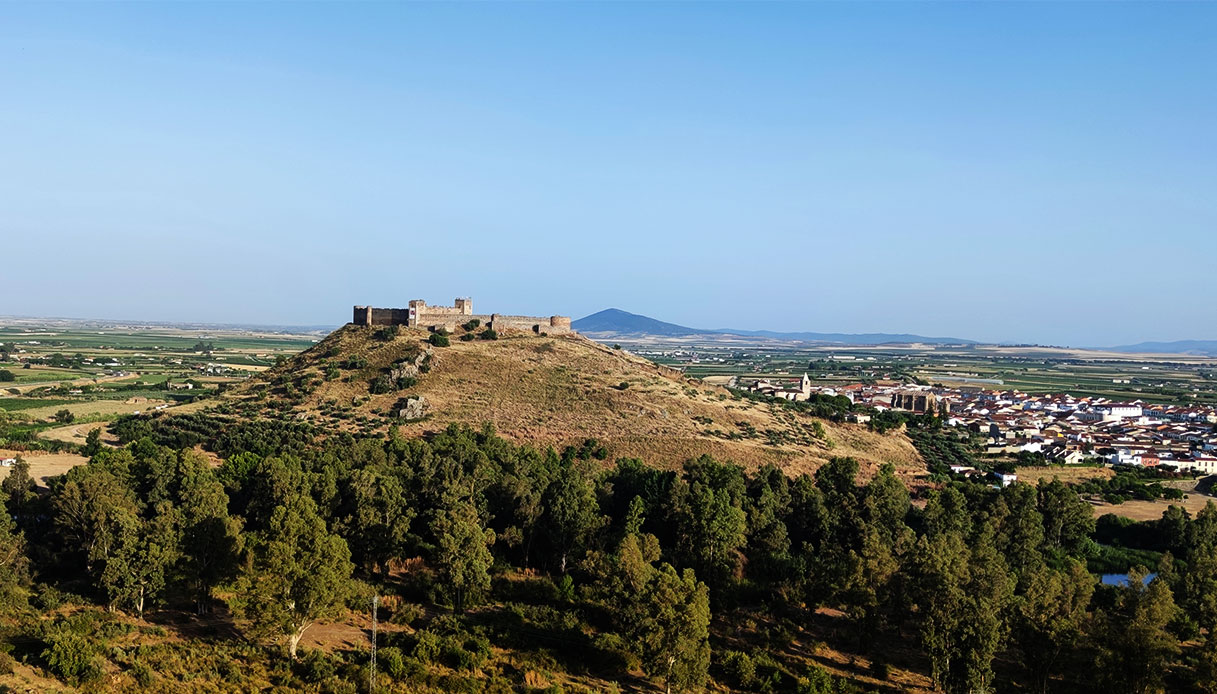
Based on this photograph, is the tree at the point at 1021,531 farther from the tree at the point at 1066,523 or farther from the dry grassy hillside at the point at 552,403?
the dry grassy hillside at the point at 552,403

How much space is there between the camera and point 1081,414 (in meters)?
112

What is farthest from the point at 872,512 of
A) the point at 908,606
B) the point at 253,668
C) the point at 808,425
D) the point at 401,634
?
the point at 808,425

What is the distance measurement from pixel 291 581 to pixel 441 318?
55.5m

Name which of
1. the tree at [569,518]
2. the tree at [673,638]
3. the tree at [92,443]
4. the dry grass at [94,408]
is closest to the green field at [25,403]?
the dry grass at [94,408]

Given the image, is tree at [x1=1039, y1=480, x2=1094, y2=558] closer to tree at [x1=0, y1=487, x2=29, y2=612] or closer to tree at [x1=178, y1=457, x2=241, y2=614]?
tree at [x1=178, y1=457, x2=241, y2=614]

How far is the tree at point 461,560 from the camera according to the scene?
31.0m

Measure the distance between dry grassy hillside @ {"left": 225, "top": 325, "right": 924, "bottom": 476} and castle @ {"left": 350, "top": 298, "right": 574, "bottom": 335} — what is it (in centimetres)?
193

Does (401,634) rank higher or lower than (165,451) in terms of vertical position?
lower

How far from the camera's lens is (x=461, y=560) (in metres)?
31.0

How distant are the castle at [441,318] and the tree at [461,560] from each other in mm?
48606

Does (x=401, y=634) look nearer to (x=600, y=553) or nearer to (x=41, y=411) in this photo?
(x=600, y=553)

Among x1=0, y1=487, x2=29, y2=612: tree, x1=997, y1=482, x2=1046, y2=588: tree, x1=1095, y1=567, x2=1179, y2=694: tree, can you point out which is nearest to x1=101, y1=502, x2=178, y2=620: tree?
x1=0, y1=487, x2=29, y2=612: tree

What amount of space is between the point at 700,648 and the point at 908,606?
9322mm

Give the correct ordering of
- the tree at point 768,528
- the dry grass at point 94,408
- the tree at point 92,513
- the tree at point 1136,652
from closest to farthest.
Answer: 1. the tree at point 1136,652
2. the tree at point 92,513
3. the tree at point 768,528
4. the dry grass at point 94,408
